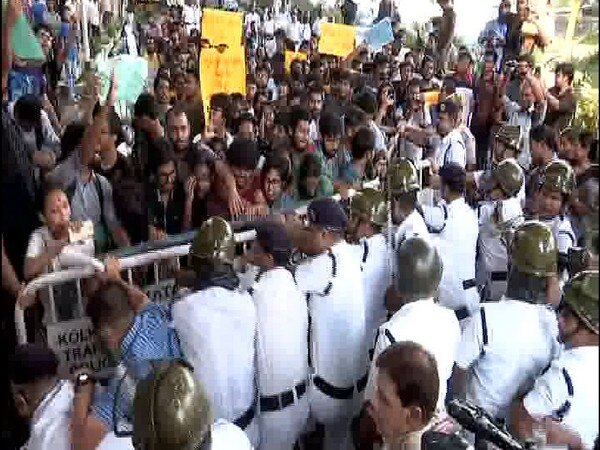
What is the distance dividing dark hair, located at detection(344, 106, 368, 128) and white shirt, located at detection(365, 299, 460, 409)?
10.4ft

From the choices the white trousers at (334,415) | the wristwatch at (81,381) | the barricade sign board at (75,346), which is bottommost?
the white trousers at (334,415)

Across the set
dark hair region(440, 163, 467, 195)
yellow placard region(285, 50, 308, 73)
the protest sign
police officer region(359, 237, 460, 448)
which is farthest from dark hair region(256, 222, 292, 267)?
yellow placard region(285, 50, 308, 73)

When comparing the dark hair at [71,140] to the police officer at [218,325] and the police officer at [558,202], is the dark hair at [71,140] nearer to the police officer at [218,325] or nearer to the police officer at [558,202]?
the police officer at [218,325]

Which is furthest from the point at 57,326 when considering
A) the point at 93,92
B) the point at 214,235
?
the point at 93,92

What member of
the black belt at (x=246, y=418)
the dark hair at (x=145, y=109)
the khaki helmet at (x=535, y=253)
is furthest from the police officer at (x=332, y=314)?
the dark hair at (x=145, y=109)

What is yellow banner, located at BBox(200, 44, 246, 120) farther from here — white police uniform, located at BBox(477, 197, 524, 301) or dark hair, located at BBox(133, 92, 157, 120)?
white police uniform, located at BBox(477, 197, 524, 301)

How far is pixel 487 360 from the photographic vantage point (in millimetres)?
3080

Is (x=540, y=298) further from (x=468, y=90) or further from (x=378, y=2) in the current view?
(x=378, y=2)

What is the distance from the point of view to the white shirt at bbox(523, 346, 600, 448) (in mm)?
2438

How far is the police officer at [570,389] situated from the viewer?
239cm

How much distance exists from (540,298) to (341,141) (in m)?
2.86

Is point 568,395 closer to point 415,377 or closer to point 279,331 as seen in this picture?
point 415,377

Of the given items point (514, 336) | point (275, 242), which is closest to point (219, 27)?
point (275, 242)

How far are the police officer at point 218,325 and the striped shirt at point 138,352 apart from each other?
6 cm
